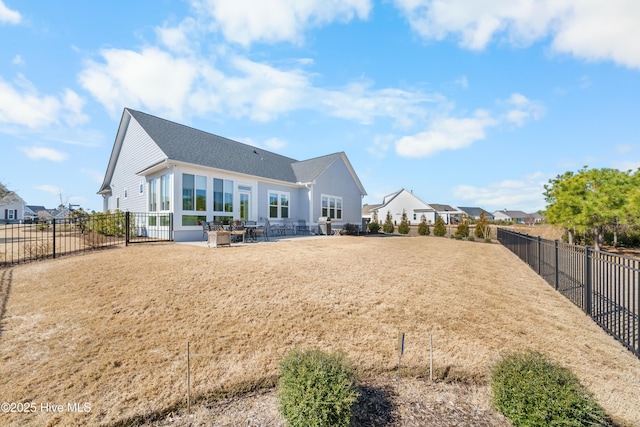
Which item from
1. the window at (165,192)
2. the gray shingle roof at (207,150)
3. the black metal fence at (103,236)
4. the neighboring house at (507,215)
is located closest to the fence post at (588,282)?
the black metal fence at (103,236)

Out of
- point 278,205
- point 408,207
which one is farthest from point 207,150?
point 408,207

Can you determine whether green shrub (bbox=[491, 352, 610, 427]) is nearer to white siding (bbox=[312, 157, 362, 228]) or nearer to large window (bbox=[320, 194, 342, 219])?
white siding (bbox=[312, 157, 362, 228])

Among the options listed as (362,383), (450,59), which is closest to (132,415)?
(362,383)

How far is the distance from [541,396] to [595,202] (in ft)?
69.7

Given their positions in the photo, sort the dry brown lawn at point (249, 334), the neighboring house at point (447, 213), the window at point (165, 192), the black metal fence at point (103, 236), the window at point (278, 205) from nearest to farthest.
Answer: the dry brown lawn at point (249, 334) < the black metal fence at point (103, 236) < the window at point (165, 192) < the window at point (278, 205) < the neighboring house at point (447, 213)

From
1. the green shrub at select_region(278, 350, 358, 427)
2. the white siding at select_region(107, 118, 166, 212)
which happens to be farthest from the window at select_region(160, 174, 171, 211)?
the green shrub at select_region(278, 350, 358, 427)

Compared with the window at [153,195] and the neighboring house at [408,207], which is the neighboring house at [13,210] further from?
the neighboring house at [408,207]

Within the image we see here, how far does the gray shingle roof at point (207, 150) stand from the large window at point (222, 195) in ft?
2.61

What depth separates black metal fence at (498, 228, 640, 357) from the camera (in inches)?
176

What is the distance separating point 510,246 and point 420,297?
14.5 m

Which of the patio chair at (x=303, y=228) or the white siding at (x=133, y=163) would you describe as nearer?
the white siding at (x=133, y=163)

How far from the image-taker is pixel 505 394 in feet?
9.32

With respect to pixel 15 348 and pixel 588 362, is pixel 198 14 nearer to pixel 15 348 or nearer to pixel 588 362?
pixel 15 348

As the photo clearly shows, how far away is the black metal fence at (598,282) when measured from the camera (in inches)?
176
